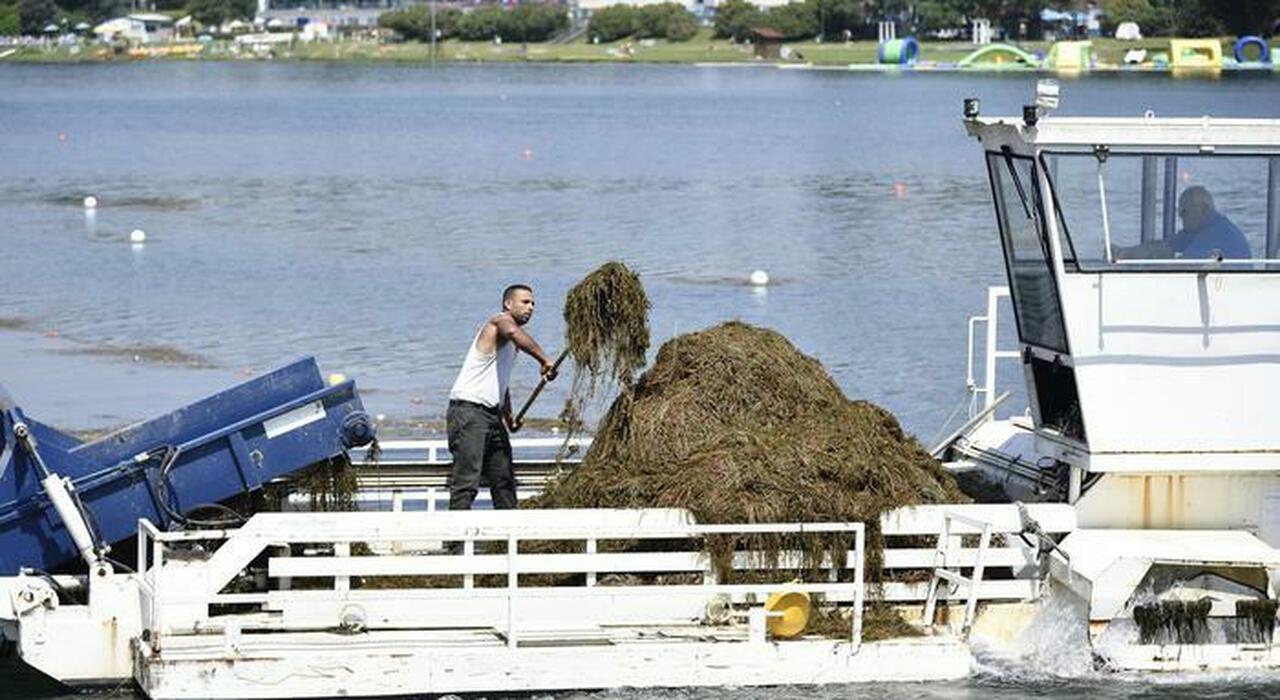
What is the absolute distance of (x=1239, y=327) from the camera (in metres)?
13.3

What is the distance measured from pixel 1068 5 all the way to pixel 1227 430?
163306mm

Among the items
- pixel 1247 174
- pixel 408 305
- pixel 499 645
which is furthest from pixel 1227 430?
pixel 408 305

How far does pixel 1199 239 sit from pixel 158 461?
617 centimetres

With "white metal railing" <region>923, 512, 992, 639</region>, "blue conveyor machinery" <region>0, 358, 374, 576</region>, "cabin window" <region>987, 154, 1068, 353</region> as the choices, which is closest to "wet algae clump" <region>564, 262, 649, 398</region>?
"blue conveyor machinery" <region>0, 358, 374, 576</region>

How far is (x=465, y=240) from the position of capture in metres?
42.2

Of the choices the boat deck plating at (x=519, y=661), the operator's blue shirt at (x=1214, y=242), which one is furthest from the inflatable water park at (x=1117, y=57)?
the boat deck plating at (x=519, y=661)

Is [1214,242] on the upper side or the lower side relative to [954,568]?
upper

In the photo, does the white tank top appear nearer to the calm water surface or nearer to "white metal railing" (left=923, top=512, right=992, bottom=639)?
the calm water surface

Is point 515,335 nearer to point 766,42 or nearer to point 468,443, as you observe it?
point 468,443

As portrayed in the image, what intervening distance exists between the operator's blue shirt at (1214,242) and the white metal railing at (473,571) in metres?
2.69

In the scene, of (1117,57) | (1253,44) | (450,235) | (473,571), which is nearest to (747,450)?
(473,571)

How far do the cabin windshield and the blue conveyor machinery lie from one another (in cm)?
432

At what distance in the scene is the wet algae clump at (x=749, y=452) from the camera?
12.6m

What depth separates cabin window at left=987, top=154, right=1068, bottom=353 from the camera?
43.9 feet
